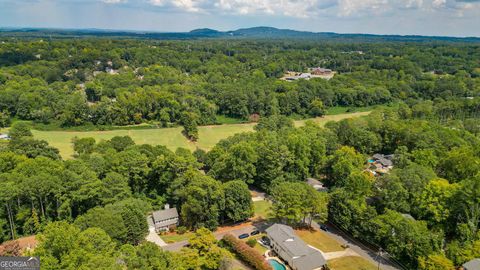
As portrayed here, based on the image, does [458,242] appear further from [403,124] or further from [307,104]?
[307,104]

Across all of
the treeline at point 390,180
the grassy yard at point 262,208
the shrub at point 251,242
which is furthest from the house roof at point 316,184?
the shrub at point 251,242

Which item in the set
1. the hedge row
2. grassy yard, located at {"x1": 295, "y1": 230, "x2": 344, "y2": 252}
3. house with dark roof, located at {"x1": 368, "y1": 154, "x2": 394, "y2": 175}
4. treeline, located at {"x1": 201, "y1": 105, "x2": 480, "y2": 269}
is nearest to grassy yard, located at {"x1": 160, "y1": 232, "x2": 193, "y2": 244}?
the hedge row

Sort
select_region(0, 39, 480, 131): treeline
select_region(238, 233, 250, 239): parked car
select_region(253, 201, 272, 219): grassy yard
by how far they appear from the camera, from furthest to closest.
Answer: select_region(0, 39, 480, 131): treeline, select_region(253, 201, 272, 219): grassy yard, select_region(238, 233, 250, 239): parked car

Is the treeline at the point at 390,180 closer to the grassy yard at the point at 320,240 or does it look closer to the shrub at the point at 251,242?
the grassy yard at the point at 320,240

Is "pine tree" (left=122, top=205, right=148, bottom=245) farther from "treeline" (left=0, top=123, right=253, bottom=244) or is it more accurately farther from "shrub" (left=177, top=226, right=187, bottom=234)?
"shrub" (left=177, top=226, right=187, bottom=234)

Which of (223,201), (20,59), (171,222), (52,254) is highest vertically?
(20,59)

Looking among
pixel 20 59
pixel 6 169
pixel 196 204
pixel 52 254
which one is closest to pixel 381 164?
pixel 196 204
